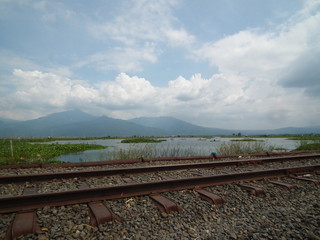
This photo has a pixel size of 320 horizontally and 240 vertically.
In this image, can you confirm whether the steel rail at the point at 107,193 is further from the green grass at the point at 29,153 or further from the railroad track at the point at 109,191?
the green grass at the point at 29,153

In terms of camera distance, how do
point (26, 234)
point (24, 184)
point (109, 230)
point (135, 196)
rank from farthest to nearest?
point (24, 184), point (135, 196), point (109, 230), point (26, 234)

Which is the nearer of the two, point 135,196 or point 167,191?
point 135,196

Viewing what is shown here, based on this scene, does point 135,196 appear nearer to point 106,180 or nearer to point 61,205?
point 61,205

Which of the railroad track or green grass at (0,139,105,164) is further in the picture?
green grass at (0,139,105,164)

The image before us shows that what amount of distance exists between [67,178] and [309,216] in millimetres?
5280

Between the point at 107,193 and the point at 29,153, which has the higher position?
the point at 107,193

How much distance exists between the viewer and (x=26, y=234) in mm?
2639

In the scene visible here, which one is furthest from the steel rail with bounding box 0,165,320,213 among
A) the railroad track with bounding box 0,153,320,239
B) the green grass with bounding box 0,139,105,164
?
the green grass with bounding box 0,139,105,164

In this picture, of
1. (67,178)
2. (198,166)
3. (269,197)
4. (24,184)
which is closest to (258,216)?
(269,197)

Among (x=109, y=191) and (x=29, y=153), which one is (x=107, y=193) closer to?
(x=109, y=191)

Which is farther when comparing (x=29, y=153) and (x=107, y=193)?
(x=29, y=153)

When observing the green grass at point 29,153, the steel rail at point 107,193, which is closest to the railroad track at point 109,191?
the steel rail at point 107,193

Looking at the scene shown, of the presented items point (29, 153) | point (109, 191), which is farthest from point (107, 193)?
point (29, 153)

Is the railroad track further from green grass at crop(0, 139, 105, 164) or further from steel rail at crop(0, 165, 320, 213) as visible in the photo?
green grass at crop(0, 139, 105, 164)
